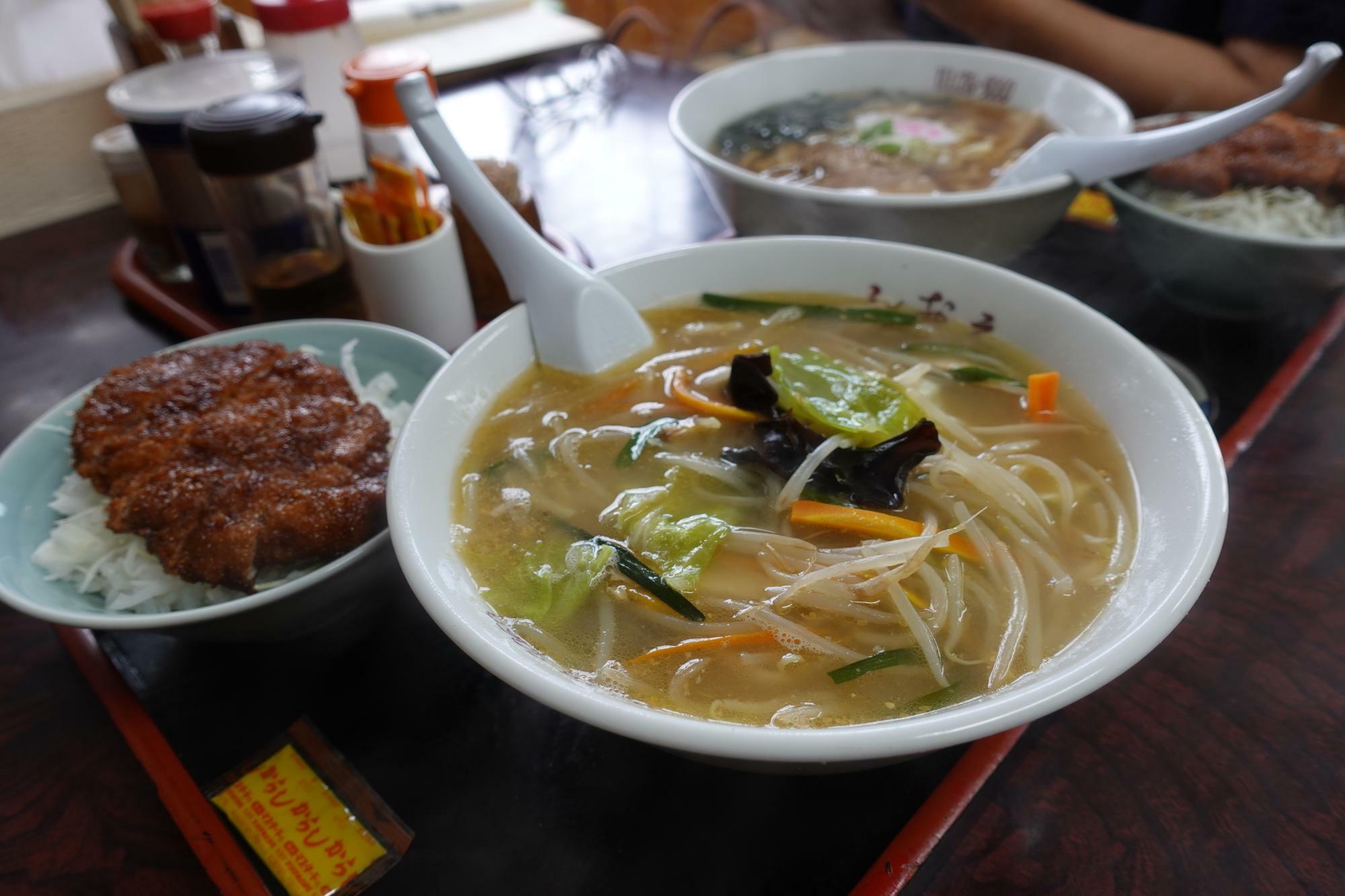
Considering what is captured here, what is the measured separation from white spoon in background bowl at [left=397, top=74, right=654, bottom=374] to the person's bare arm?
2.58 meters

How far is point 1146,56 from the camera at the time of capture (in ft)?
9.53

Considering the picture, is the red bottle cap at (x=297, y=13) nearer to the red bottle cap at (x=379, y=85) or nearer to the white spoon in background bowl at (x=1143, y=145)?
the red bottle cap at (x=379, y=85)

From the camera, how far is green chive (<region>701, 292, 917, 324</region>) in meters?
1.52

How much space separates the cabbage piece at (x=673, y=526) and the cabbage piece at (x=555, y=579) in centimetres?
6

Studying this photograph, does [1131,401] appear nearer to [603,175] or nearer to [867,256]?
[867,256]

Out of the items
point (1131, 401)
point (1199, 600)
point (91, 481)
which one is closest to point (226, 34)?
point (91, 481)

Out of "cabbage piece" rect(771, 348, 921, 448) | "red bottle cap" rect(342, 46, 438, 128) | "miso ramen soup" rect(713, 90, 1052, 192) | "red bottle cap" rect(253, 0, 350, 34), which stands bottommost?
"cabbage piece" rect(771, 348, 921, 448)

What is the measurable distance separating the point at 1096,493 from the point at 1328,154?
5.16ft

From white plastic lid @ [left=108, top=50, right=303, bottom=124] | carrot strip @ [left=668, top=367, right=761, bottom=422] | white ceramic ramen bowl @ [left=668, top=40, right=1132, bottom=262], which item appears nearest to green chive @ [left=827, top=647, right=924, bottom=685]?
carrot strip @ [left=668, top=367, right=761, bottom=422]

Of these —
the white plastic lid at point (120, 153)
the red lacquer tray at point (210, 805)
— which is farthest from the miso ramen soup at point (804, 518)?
the white plastic lid at point (120, 153)

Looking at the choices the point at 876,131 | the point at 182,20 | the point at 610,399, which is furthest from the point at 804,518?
the point at 182,20

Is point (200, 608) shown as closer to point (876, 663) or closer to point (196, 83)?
point (876, 663)

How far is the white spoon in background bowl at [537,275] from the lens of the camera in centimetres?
140

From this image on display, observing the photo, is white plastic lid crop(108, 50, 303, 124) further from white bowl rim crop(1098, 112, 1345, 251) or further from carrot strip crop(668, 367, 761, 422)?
white bowl rim crop(1098, 112, 1345, 251)
